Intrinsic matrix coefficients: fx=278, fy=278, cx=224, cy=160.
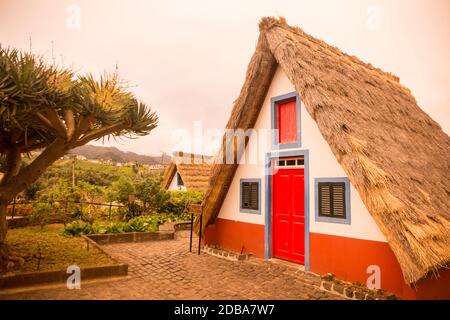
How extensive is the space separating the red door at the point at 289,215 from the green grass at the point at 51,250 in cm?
442

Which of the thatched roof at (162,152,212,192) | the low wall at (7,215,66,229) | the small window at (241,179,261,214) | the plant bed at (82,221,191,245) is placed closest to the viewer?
the small window at (241,179,261,214)

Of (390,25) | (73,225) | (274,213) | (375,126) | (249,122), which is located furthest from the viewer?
(390,25)

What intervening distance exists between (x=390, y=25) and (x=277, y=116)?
28.3ft

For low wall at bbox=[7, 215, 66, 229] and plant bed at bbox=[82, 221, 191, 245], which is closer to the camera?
plant bed at bbox=[82, 221, 191, 245]

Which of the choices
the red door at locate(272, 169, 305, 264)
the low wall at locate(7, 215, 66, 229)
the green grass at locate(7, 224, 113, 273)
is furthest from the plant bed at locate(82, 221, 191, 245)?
the red door at locate(272, 169, 305, 264)

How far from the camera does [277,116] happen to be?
7949 mm

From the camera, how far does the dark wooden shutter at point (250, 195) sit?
825cm

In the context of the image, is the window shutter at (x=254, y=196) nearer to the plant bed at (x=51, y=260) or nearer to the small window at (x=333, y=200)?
the small window at (x=333, y=200)
